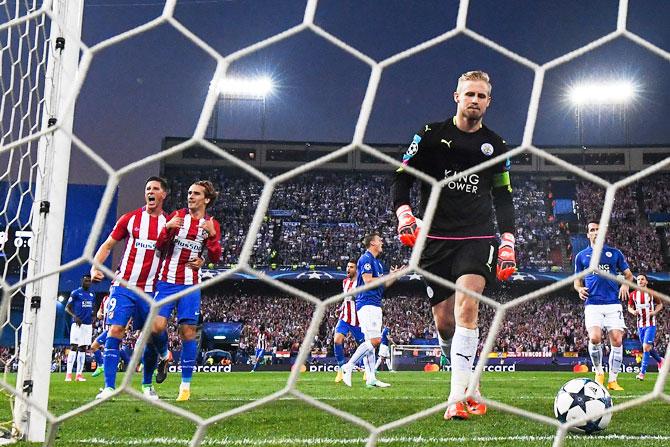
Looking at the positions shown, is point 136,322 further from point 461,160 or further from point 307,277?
point 307,277

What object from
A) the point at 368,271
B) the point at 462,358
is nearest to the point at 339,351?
the point at 368,271

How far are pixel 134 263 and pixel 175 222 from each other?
42 centimetres

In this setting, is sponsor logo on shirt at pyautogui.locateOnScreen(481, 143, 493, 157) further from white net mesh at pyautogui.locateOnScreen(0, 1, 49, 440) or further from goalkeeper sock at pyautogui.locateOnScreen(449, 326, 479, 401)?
white net mesh at pyautogui.locateOnScreen(0, 1, 49, 440)

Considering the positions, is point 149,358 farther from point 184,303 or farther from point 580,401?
point 580,401

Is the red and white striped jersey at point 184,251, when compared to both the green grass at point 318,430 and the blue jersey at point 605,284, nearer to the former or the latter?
the green grass at point 318,430

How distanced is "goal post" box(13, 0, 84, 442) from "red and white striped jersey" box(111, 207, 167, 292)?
6.40 ft

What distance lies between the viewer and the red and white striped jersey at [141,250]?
4152mm

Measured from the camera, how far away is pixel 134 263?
166 inches

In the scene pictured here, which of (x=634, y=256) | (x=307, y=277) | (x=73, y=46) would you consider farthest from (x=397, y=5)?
(x=73, y=46)

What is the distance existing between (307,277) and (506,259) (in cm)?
1611

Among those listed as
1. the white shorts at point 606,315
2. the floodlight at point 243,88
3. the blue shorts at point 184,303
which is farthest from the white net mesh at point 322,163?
the floodlight at point 243,88

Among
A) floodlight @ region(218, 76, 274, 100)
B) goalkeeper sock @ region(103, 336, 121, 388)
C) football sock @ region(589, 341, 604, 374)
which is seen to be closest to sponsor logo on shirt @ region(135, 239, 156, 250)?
goalkeeper sock @ region(103, 336, 121, 388)

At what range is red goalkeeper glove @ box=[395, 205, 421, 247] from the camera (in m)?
2.40

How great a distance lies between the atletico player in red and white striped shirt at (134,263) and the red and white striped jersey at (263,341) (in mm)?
11776
